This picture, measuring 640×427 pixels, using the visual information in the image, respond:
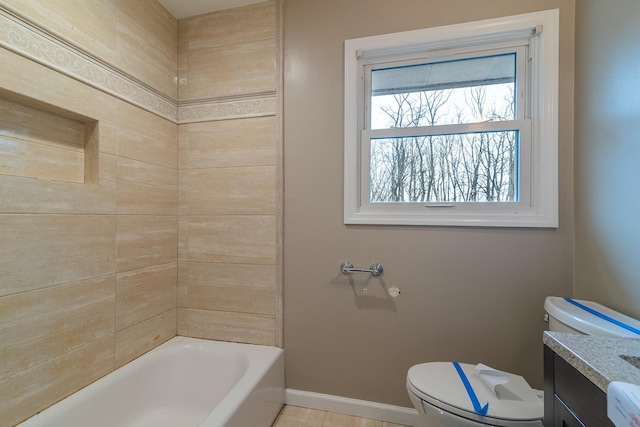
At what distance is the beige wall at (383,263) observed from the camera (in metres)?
1.40

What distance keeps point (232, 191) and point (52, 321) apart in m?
1.01

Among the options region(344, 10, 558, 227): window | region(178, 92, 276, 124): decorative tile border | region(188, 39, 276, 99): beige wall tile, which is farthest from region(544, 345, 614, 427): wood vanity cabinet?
region(188, 39, 276, 99): beige wall tile

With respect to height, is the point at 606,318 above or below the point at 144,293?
above

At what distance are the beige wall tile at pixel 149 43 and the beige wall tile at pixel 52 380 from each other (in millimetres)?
1427

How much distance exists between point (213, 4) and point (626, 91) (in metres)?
2.09

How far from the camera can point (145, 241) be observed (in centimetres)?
164

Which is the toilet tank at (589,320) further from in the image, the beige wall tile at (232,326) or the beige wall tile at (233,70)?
the beige wall tile at (233,70)

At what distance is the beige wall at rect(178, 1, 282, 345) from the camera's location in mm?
1729

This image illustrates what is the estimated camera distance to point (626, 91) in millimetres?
1053

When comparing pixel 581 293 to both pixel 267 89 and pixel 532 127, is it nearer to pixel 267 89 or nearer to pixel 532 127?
pixel 532 127

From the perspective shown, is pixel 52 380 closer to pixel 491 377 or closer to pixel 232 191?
pixel 232 191

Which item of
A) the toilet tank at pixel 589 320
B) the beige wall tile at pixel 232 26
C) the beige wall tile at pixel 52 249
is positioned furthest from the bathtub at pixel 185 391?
the beige wall tile at pixel 232 26

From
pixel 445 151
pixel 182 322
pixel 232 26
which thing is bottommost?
pixel 182 322

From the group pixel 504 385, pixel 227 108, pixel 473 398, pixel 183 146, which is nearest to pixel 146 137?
pixel 183 146
